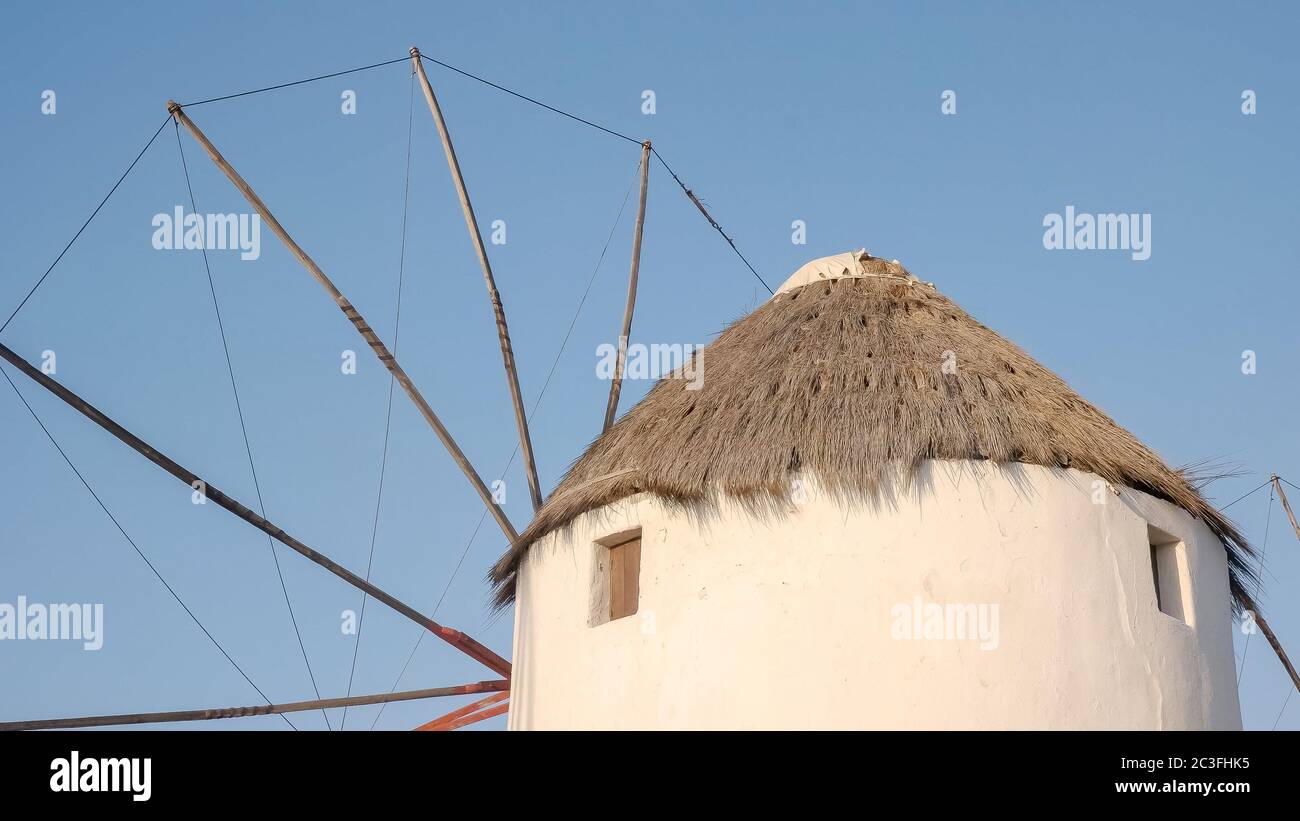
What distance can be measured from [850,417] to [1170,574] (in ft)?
7.75

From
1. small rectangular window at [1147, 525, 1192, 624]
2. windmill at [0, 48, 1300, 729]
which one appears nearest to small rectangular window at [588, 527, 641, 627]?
windmill at [0, 48, 1300, 729]

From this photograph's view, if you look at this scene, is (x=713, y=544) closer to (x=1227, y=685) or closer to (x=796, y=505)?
(x=796, y=505)

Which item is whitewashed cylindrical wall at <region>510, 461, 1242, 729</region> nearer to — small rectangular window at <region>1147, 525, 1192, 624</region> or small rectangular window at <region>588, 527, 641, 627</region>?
small rectangular window at <region>1147, 525, 1192, 624</region>

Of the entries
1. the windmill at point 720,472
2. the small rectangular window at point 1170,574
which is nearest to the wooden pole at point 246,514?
the windmill at point 720,472

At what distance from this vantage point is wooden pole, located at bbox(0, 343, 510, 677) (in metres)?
10.5

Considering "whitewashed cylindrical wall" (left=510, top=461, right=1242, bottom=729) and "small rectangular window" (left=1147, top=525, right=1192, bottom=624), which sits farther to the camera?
"small rectangular window" (left=1147, top=525, right=1192, bottom=624)

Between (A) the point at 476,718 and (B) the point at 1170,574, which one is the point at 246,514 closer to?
(A) the point at 476,718

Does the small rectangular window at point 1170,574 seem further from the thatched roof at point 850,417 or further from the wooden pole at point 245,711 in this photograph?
the wooden pole at point 245,711

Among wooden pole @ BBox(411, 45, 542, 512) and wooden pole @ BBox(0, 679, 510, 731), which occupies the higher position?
wooden pole @ BBox(411, 45, 542, 512)

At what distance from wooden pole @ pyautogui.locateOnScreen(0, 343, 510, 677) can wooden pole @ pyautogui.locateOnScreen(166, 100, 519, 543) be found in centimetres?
90

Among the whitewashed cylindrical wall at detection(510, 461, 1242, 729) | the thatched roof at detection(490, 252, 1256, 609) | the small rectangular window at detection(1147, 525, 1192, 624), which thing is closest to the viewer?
the whitewashed cylindrical wall at detection(510, 461, 1242, 729)

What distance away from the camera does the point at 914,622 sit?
29.6ft

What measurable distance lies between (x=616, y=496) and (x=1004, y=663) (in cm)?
264
